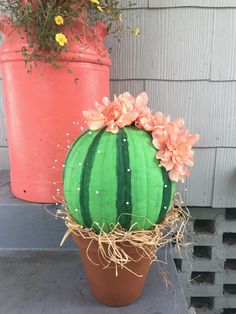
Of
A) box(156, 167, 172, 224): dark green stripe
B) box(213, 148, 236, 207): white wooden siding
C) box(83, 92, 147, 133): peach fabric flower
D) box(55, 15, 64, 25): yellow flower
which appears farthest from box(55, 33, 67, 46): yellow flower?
box(213, 148, 236, 207): white wooden siding

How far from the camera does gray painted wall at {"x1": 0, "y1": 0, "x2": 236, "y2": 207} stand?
1.18 metres

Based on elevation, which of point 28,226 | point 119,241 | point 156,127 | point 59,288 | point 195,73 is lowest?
point 59,288

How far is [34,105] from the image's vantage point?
99 cm

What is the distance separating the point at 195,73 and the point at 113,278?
874mm

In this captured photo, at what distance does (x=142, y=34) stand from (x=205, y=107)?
402mm

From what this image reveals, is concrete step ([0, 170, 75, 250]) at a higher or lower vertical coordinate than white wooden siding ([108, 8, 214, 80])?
lower

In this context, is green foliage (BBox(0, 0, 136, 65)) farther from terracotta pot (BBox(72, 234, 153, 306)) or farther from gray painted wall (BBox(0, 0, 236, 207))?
terracotta pot (BBox(72, 234, 153, 306))

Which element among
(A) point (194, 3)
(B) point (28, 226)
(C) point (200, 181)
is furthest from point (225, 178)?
(B) point (28, 226)

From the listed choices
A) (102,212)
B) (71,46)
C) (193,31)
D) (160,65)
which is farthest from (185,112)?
(102,212)

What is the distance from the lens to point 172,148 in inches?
27.7

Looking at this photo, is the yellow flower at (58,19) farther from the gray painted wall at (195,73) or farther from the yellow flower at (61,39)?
the gray painted wall at (195,73)

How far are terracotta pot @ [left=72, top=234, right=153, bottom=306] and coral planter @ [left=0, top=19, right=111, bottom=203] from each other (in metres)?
0.35

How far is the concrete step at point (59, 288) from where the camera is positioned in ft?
2.65

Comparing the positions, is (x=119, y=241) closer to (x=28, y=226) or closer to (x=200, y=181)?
(x=28, y=226)
